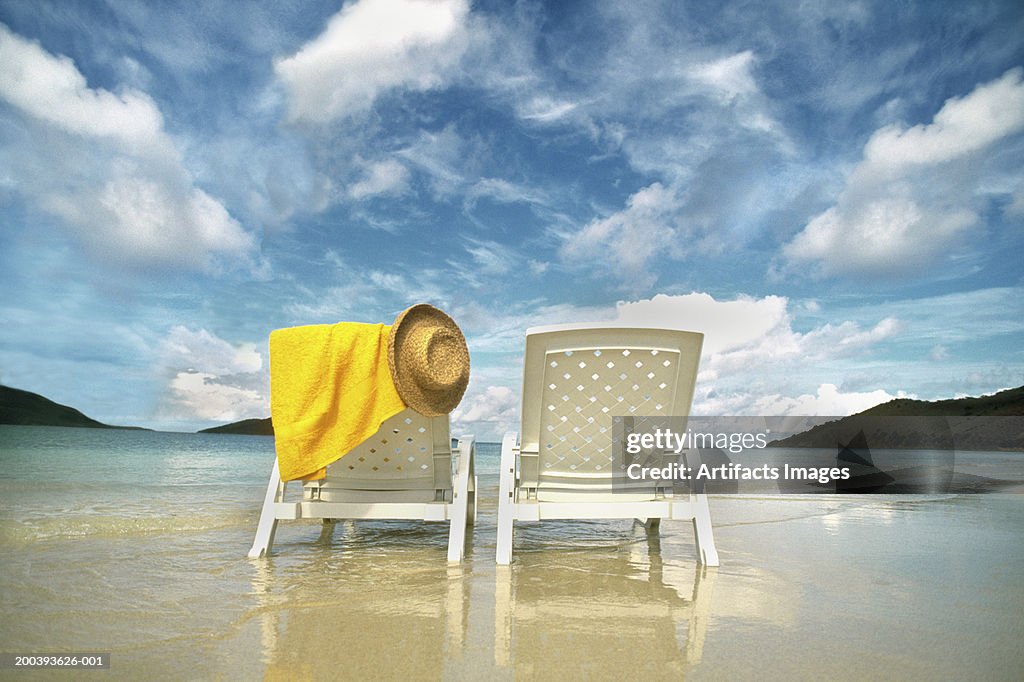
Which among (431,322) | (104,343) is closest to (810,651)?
(431,322)

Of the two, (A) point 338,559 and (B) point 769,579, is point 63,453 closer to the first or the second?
(A) point 338,559

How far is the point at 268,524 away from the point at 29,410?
85.8ft

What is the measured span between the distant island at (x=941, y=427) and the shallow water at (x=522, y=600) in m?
19.4

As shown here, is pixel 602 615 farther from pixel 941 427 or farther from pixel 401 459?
pixel 941 427

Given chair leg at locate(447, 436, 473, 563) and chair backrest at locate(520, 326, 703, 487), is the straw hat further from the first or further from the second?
chair backrest at locate(520, 326, 703, 487)

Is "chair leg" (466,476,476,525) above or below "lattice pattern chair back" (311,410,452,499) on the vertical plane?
below

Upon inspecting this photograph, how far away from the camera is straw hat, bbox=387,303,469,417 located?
12.3 feet

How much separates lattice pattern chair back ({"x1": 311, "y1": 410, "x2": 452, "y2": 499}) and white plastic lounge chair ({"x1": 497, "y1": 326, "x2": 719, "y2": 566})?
1.54ft

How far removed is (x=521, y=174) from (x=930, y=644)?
12.9 m

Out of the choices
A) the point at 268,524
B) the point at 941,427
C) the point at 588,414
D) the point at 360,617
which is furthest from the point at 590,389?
the point at 941,427

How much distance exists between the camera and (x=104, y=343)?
67.4ft

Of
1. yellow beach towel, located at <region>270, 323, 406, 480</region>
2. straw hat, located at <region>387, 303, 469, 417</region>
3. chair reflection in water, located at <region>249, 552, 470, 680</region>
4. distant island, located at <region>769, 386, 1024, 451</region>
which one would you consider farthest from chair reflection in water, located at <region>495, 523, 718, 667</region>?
distant island, located at <region>769, 386, 1024, 451</region>

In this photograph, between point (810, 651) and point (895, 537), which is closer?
point (810, 651)

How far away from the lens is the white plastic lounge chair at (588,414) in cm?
363
